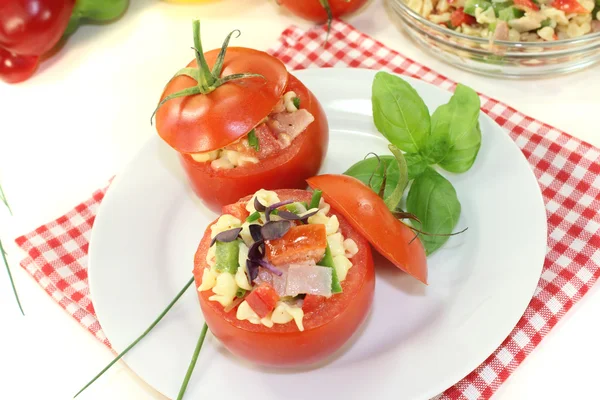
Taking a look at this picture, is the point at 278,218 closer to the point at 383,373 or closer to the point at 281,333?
the point at 281,333

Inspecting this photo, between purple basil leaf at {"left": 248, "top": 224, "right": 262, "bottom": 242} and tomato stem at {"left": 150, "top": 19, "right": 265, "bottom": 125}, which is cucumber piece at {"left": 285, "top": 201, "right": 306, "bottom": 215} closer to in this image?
purple basil leaf at {"left": 248, "top": 224, "right": 262, "bottom": 242}

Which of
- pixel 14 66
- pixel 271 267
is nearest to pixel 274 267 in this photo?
pixel 271 267

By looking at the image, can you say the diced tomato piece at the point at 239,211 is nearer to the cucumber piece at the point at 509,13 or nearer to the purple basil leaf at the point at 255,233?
the purple basil leaf at the point at 255,233

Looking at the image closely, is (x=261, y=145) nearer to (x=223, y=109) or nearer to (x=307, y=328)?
(x=223, y=109)

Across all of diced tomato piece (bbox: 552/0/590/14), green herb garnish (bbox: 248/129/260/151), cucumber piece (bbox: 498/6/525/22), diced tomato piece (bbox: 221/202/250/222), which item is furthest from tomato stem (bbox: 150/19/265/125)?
diced tomato piece (bbox: 552/0/590/14)

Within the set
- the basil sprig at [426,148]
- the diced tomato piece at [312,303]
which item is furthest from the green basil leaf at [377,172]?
the diced tomato piece at [312,303]

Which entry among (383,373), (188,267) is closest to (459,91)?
(383,373)
